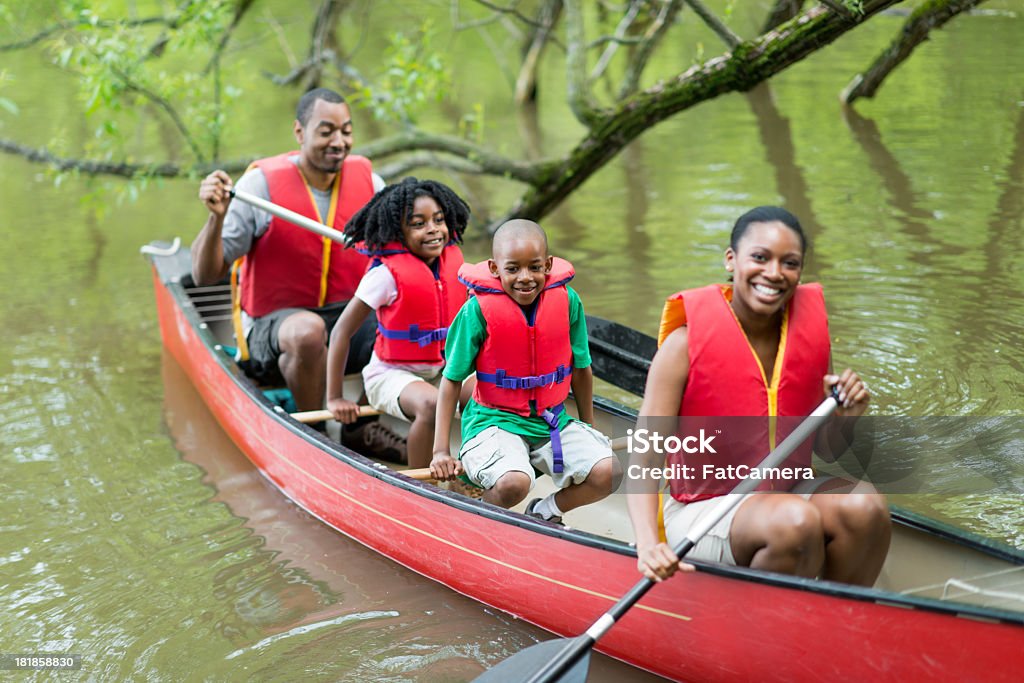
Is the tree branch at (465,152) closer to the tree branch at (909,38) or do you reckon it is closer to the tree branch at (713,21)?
the tree branch at (713,21)

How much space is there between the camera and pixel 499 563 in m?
3.12

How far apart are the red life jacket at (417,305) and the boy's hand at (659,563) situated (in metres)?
1.54

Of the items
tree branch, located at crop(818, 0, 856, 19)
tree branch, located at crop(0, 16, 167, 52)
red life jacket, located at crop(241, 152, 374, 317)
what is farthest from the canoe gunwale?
tree branch, located at crop(0, 16, 167, 52)

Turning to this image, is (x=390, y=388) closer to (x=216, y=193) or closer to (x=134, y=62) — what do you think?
(x=216, y=193)

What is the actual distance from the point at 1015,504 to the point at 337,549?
2.28 m

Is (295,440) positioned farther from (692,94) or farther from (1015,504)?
(692,94)

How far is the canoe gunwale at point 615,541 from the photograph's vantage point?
7.32ft

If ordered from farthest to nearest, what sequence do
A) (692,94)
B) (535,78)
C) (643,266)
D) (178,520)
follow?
(535,78) → (643,266) → (692,94) → (178,520)

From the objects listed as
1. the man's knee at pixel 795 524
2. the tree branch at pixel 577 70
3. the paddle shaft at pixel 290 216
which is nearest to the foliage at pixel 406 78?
the tree branch at pixel 577 70

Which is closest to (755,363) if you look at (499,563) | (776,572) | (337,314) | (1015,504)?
(776,572)

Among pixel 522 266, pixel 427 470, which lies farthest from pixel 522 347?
pixel 427 470

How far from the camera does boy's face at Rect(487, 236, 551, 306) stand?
3.06 metres

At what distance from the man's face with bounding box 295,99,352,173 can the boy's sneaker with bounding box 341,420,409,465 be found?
43.3 inches

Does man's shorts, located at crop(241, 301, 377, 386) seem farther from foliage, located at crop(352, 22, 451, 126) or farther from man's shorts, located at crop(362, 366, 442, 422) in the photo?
foliage, located at crop(352, 22, 451, 126)
